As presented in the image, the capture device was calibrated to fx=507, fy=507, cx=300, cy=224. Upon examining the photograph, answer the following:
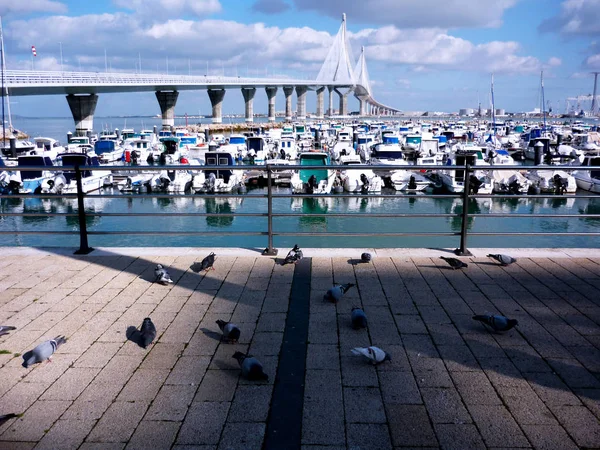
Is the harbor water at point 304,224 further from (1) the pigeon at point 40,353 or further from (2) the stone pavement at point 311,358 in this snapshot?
(1) the pigeon at point 40,353

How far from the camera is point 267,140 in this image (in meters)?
48.7

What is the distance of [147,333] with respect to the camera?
3.80m

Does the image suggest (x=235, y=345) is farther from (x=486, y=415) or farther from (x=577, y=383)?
(x=577, y=383)

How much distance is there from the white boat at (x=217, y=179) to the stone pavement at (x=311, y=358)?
25.9 meters

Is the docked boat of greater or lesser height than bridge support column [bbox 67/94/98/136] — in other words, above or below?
below

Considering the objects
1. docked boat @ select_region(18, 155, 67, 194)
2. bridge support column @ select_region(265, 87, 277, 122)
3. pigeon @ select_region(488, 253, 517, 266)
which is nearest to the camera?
pigeon @ select_region(488, 253, 517, 266)

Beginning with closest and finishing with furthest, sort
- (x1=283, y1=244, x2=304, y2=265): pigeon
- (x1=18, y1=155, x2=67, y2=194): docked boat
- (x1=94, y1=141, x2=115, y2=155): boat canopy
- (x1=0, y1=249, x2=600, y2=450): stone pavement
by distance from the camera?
(x1=0, y1=249, x2=600, y2=450): stone pavement < (x1=283, y1=244, x2=304, y2=265): pigeon < (x1=18, y1=155, x2=67, y2=194): docked boat < (x1=94, y1=141, x2=115, y2=155): boat canopy

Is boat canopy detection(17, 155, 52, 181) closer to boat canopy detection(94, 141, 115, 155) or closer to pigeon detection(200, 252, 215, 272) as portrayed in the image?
boat canopy detection(94, 141, 115, 155)

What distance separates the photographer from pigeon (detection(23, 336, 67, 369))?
345cm

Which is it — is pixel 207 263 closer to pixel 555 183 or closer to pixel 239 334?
pixel 239 334

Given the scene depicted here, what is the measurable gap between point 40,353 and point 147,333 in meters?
0.72

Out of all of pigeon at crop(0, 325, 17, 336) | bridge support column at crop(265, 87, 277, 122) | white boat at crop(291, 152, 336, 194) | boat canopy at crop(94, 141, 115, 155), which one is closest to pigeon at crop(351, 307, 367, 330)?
pigeon at crop(0, 325, 17, 336)

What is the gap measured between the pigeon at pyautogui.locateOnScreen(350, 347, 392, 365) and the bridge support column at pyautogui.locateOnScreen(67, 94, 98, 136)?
66.8 m

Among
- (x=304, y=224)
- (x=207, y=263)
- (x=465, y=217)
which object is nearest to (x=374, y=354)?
(x=207, y=263)
